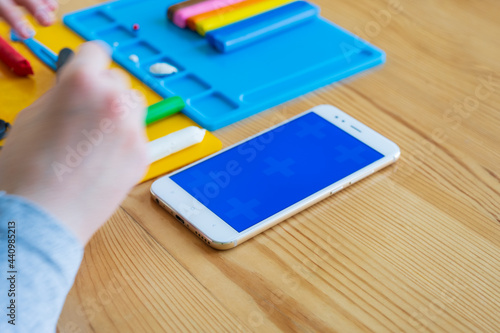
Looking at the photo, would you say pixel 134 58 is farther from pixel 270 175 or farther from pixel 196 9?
pixel 270 175

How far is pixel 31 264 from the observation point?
43cm

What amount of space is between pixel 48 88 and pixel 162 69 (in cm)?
14

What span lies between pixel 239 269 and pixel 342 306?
10 centimetres

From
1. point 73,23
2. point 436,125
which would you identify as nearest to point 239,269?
point 436,125

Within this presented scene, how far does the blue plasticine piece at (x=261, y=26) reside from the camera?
85 cm

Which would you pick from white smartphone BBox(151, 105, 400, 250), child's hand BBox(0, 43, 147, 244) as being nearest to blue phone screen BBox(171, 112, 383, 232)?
white smartphone BBox(151, 105, 400, 250)

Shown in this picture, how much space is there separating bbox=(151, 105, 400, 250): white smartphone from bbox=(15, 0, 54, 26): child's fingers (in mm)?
191

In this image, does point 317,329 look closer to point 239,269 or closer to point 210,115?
point 239,269

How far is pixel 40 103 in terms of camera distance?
0.48 meters

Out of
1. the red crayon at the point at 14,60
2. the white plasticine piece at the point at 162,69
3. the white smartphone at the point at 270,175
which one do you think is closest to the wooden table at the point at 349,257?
the white smartphone at the point at 270,175

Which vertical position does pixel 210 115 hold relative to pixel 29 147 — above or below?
below

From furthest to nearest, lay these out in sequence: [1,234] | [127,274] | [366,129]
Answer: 1. [366,129]
2. [127,274]
3. [1,234]

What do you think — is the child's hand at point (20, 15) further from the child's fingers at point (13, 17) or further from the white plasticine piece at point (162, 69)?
the white plasticine piece at point (162, 69)

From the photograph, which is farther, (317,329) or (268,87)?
(268,87)
